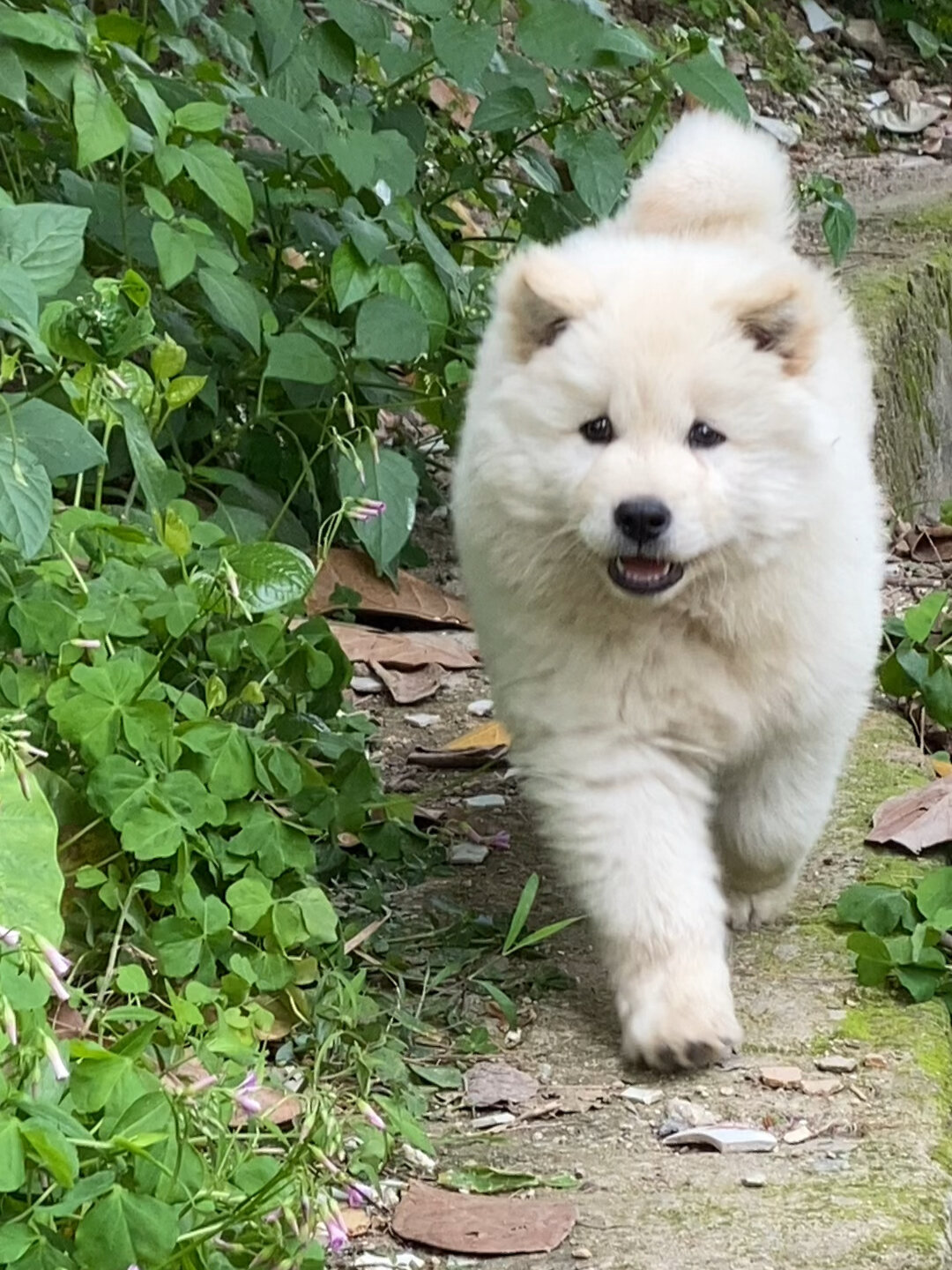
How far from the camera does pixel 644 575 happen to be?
112 inches

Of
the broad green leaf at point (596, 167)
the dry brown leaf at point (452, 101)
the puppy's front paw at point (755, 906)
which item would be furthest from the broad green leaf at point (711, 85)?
the dry brown leaf at point (452, 101)

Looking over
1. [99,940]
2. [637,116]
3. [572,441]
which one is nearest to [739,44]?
[637,116]

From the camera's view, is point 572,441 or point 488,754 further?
point 488,754

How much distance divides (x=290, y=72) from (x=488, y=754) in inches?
54.2

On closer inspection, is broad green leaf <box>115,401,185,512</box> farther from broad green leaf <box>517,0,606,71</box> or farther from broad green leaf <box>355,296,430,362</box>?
broad green leaf <box>517,0,606,71</box>

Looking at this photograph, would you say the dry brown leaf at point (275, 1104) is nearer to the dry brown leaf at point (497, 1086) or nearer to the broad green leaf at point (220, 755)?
the dry brown leaf at point (497, 1086)

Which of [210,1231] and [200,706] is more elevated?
[210,1231]

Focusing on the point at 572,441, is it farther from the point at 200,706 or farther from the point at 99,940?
the point at 99,940

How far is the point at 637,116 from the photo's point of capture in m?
7.67

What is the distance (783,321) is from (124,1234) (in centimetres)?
169

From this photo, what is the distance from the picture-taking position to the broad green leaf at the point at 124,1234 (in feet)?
6.02

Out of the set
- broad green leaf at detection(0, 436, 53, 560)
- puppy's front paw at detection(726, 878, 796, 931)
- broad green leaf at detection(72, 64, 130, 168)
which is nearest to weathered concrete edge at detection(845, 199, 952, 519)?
puppy's front paw at detection(726, 878, 796, 931)

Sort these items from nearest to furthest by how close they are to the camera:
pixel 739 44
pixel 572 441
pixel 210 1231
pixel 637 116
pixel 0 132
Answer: pixel 210 1231 < pixel 572 441 < pixel 0 132 < pixel 637 116 < pixel 739 44

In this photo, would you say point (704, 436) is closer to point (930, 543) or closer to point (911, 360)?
point (930, 543)
